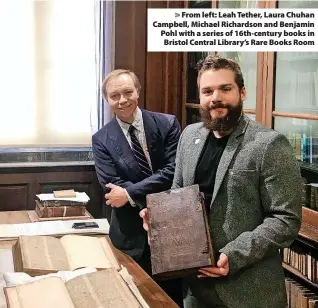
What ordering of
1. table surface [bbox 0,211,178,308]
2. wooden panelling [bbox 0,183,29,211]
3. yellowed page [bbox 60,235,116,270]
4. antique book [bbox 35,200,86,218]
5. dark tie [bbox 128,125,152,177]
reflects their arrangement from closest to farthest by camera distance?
table surface [bbox 0,211,178,308]
yellowed page [bbox 60,235,116,270]
dark tie [bbox 128,125,152,177]
antique book [bbox 35,200,86,218]
wooden panelling [bbox 0,183,29,211]

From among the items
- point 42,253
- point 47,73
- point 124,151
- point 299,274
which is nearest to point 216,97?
point 42,253

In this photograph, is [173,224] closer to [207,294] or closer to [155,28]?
[207,294]

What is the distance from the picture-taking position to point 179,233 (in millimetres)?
1587

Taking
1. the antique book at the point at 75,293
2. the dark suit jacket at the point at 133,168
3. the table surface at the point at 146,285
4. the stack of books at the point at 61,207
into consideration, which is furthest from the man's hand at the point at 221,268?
the stack of books at the point at 61,207

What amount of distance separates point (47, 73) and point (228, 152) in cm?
204

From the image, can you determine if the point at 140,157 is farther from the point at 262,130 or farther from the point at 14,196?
the point at 14,196

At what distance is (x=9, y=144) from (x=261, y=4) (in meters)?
1.75

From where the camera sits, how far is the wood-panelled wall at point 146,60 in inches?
133

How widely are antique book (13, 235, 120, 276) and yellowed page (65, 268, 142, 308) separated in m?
0.23

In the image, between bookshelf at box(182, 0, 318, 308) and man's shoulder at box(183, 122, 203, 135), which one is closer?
man's shoulder at box(183, 122, 203, 135)

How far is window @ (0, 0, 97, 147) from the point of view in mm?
3371

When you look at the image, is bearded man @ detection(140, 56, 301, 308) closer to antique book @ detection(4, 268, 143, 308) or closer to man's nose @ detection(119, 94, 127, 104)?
antique book @ detection(4, 268, 143, 308)
